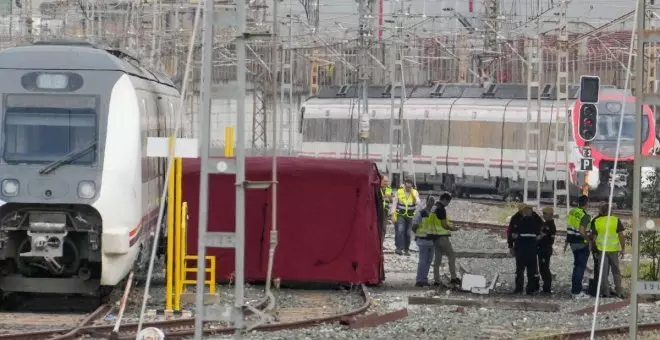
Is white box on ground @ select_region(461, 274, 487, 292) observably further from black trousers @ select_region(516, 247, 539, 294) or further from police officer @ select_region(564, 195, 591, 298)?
police officer @ select_region(564, 195, 591, 298)

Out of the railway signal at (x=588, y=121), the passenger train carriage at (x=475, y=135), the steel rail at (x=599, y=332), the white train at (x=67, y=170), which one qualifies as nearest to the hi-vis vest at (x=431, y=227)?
the steel rail at (x=599, y=332)

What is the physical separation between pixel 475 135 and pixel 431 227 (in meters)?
25.7

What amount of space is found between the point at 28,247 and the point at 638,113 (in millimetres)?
8235

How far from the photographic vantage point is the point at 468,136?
4512 centimetres

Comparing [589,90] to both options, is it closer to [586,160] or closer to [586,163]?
[586,160]

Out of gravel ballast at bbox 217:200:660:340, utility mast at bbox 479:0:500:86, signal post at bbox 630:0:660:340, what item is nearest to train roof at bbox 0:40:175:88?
gravel ballast at bbox 217:200:660:340

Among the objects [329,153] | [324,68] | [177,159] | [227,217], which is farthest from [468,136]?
[177,159]

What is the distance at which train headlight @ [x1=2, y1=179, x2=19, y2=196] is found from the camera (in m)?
14.9

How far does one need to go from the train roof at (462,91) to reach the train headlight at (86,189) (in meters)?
28.0

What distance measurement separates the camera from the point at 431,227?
1944 centimetres

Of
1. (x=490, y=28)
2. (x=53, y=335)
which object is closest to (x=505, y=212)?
(x=490, y=28)

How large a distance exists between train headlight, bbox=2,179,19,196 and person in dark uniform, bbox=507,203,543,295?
713 cm

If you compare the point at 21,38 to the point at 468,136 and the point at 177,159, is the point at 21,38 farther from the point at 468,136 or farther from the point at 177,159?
the point at 177,159

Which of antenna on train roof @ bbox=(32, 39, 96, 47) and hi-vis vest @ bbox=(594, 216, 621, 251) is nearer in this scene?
antenna on train roof @ bbox=(32, 39, 96, 47)
